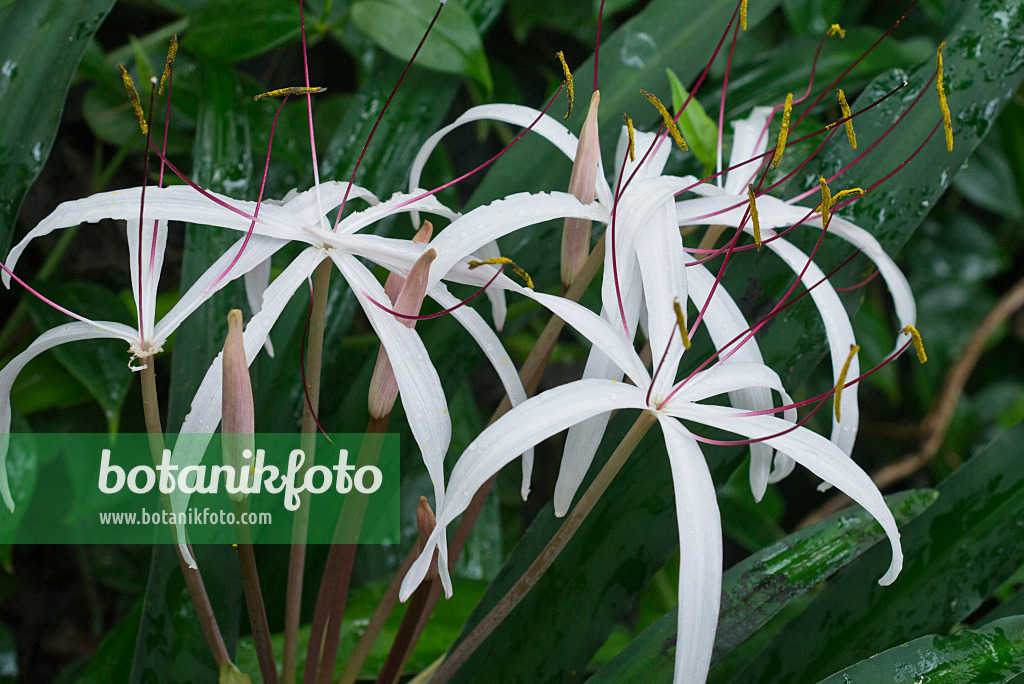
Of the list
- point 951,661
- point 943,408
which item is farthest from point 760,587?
point 943,408

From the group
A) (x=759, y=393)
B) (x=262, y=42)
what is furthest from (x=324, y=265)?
(x=262, y=42)

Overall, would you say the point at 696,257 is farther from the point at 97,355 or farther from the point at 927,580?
the point at 97,355

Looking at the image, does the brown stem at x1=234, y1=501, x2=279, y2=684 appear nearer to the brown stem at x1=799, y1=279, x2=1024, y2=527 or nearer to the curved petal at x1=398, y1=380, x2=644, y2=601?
the curved petal at x1=398, y1=380, x2=644, y2=601

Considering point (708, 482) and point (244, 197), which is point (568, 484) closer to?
point (708, 482)

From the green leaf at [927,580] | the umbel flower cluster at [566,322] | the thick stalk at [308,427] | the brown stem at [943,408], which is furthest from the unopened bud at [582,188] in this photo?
the brown stem at [943,408]

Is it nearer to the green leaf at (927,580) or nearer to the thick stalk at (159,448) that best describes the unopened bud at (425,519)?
the thick stalk at (159,448)
